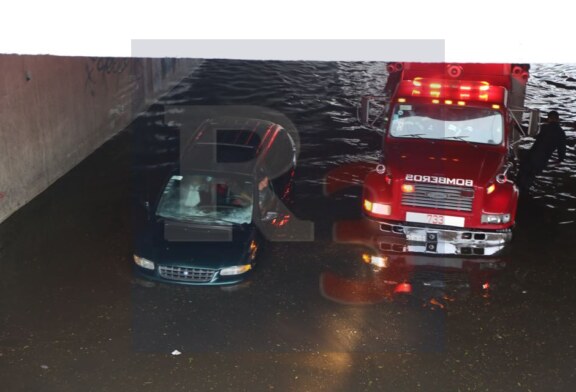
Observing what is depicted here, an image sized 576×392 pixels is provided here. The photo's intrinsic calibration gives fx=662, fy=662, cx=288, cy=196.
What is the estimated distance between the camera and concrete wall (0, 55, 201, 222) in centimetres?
1193

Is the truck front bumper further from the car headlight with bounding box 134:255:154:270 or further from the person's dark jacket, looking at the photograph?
the person's dark jacket

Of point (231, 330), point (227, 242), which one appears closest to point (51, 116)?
point (227, 242)

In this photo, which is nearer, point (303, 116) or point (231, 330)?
point (231, 330)

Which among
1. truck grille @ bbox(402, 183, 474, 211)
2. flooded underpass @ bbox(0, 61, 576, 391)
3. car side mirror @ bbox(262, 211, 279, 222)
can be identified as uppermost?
truck grille @ bbox(402, 183, 474, 211)

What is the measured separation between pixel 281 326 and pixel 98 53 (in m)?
4.30

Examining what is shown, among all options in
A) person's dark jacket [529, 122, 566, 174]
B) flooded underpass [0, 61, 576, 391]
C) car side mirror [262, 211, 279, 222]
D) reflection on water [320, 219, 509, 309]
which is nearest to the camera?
flooded underpass [0, 61, 576, 391]

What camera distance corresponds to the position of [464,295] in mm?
9859

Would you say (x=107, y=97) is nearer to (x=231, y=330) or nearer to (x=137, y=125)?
(x=137, y=125)

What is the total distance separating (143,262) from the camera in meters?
9.72

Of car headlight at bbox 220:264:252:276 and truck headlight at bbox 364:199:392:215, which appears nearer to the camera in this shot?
car headlight at bbox 220:264:252:276

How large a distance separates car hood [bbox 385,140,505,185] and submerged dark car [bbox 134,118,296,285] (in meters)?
2.18

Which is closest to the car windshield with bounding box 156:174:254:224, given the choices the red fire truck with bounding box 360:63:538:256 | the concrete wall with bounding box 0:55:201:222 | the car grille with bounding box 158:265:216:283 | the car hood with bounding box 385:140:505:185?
the car grille with bounding box 158:265:216:283

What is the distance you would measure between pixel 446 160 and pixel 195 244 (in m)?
4.17

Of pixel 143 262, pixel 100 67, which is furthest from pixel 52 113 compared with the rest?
pixel 143 262
